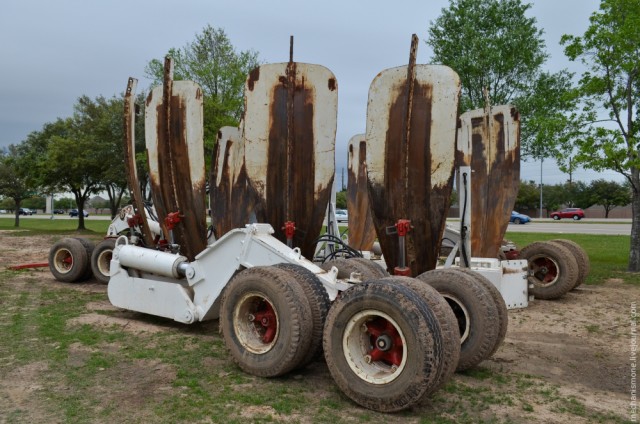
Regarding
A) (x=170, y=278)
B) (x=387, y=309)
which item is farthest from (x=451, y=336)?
(x=170, y=278)

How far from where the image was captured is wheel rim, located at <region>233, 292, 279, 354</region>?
5086mm

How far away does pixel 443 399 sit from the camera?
4.47 m

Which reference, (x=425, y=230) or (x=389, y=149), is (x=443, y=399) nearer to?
(x=425, y=230)

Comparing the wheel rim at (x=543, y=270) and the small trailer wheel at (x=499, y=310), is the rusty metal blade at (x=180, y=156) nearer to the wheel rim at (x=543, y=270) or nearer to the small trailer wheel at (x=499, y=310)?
the small trailer wheel at (x=499, y=310)

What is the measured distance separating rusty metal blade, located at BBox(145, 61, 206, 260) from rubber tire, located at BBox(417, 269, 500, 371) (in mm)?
3395

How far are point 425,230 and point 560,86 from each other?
1351 cm

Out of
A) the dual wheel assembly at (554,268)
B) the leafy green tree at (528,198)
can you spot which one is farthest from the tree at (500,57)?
the leafy green tree at (528,198)

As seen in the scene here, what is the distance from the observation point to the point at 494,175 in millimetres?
9555

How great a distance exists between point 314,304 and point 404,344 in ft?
3.44

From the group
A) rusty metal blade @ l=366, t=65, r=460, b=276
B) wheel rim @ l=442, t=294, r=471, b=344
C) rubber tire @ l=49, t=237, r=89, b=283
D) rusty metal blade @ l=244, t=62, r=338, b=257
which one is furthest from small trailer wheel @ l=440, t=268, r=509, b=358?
rubber tire @ l=49, t=237, r=89, b=283

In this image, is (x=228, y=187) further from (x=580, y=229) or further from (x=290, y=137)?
(x=580, y=229)

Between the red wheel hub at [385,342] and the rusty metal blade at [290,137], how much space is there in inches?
94.4

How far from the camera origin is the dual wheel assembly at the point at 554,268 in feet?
32.4

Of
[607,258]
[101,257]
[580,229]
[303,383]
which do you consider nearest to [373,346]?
[303,383]
